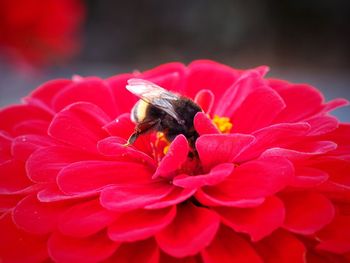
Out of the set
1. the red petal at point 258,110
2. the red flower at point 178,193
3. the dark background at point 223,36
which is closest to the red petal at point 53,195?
the red flower at point 178,193

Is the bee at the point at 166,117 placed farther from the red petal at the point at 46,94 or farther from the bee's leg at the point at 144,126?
the red petal at the point at 46,94

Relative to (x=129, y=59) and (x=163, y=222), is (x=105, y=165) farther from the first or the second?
(x=129, y=59)

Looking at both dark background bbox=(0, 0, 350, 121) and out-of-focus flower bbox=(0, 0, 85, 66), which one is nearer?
out-of-focus flower bbox=(0, 0, 85, 66)

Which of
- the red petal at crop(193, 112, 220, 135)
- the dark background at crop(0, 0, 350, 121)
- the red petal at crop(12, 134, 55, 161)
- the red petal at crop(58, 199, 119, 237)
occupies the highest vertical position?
the red petal at crop(193, 112, 220, 135)

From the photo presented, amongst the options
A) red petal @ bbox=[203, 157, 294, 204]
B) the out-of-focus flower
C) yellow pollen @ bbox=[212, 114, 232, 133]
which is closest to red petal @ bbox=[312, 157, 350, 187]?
red petal @ bbox=[203, 157, 294, 204]

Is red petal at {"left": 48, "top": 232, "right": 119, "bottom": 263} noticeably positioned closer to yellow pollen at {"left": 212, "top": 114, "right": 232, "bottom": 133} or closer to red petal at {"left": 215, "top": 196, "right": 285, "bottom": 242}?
red petal at {"left": 215, "top": 196, "right": 285, "bottom": 242}

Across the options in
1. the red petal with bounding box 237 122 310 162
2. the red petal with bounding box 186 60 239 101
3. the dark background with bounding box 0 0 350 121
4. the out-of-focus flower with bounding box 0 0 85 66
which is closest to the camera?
the red petal with bounding box 237 122 310 162
